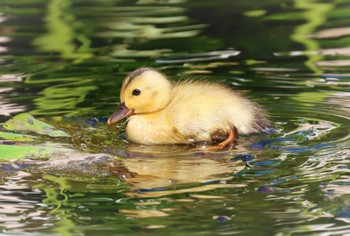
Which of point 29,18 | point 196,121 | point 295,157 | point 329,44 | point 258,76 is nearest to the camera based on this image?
point 295,157

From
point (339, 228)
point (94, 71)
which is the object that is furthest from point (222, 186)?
point (94, 71)

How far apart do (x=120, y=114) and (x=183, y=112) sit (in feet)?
1.58

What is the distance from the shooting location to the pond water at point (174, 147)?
15.6ft

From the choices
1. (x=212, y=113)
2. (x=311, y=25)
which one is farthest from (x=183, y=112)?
(x=311, y=25)

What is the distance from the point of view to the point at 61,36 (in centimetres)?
966

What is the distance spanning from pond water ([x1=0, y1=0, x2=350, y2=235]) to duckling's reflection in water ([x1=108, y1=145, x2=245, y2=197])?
0.01 m

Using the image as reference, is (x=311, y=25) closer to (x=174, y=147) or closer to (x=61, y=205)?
(x=174, y=147)

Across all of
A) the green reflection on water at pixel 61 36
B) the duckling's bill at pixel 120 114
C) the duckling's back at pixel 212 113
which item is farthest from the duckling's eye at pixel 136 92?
the green reflection on water at pixel 61 36

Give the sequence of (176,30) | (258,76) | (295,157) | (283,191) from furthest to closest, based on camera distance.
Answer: (176,30) < (258,76) < (295,157) < (283,191)

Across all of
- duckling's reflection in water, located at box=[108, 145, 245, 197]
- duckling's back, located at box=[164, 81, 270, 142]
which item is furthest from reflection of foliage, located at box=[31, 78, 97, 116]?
duckling's reflection in water, located at box=[108, 145, 245, 197]

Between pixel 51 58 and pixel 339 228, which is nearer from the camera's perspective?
pixel 339 228

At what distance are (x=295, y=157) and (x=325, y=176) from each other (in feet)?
1.35

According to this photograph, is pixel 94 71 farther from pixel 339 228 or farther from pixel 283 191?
pixel 339 228

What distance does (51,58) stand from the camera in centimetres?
873
